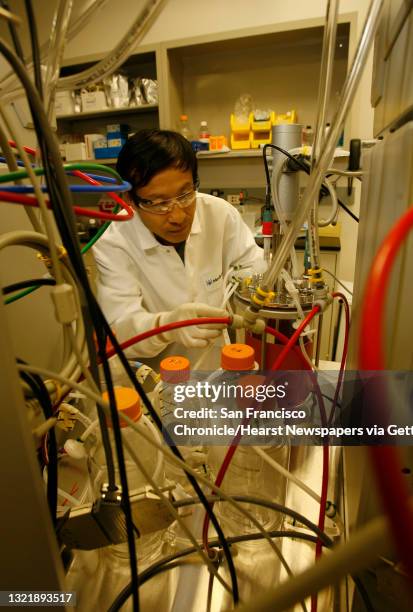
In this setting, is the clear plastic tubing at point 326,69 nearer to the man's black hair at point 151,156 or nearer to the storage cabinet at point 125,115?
the man's black hair at point 151,156

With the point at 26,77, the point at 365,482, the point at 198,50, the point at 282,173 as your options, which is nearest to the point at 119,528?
the point at 365,482

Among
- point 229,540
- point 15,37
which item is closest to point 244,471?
point 229,540

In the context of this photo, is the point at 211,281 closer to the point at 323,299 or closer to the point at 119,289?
the point at 119,289

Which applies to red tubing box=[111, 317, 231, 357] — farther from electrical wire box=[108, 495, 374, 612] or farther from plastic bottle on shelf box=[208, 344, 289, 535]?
electrical wire box=[108, 495, 374, 612]

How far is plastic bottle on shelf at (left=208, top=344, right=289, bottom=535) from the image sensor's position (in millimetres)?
484

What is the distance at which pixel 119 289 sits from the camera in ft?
4.31

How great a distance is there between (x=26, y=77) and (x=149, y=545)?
0.58 metres

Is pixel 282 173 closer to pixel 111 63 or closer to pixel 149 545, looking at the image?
pixel 111 63

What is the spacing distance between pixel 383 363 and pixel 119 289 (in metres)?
1.23

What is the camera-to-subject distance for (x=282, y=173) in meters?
0.57

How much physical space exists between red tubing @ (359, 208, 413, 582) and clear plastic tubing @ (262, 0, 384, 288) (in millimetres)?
239

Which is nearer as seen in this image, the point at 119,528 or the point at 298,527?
the point at 119,528

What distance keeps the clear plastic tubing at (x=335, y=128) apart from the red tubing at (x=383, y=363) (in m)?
0.24

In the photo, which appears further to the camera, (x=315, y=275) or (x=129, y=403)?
(x=315, y=275)
